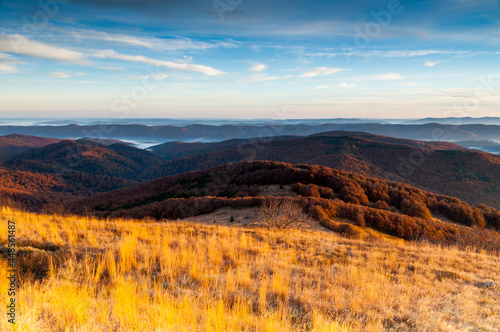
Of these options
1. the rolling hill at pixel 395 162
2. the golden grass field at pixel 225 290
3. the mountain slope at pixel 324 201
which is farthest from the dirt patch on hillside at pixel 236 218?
the rolling hill at pixel 395 162

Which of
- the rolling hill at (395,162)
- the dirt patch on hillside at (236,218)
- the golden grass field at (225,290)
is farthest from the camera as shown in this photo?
the rolling hill at (395,162)

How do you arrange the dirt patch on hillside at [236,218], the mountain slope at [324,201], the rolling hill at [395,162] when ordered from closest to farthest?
the dirt patch on hillside at [236,218], the mountain slope at [324,201], the rolling hill at [395,162]

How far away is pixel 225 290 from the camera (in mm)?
4793

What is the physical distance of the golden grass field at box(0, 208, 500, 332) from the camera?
351 cm

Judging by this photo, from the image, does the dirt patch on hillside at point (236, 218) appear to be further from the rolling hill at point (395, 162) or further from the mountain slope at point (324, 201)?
the rolling hill at point (395, 162)

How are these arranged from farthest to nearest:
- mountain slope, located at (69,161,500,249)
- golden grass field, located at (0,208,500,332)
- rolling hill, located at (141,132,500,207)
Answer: rolling hill, located at (141,132,500,207) < mountain slope, located at (69,161,500,249) < golden grass field, located at (0,208,500,332)

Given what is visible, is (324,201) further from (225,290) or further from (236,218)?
(225,290)

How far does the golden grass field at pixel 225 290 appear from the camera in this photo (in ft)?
11.5

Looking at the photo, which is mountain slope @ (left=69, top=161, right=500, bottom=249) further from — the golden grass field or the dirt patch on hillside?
the golden grass field

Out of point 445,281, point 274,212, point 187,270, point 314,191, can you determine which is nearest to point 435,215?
point 314,191

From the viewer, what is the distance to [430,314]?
15.1 feet

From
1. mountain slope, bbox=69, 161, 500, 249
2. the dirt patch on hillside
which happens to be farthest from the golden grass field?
mountain slope, bbox=69, 161, 500, 249

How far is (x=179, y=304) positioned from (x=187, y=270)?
194 cm

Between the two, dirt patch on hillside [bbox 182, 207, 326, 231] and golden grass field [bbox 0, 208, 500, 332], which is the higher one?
golden grass field [bbox 0, 208, 500, 332]
